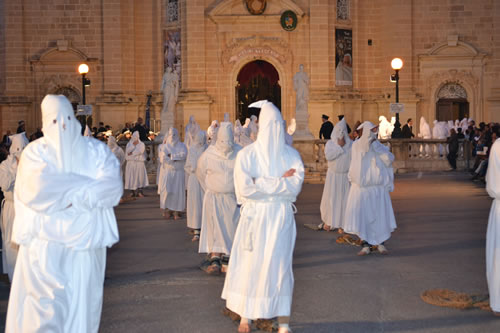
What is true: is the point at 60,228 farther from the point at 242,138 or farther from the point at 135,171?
the point at 135,171

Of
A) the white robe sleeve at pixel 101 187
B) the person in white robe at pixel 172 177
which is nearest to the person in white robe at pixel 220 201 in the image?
the white robe sleeve at pixel 101 187

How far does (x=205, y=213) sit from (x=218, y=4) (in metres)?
23.1

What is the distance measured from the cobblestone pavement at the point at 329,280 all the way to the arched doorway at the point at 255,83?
1837cm

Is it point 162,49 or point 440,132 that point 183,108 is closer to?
point 162,49

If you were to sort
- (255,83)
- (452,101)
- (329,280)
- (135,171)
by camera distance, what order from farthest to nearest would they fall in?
1. (255,83)
2. (452,101)
3. (135,171)
4. (329,280)

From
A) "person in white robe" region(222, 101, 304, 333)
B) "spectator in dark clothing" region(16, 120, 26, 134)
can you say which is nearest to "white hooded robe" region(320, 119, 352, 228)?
"person in white robe" region(222, 101, 304, 333)

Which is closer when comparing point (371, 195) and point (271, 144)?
point (271, 144)

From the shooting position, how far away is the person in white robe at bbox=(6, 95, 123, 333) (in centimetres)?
561

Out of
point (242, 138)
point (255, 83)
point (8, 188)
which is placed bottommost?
point (8, 188)

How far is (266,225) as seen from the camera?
714 cm

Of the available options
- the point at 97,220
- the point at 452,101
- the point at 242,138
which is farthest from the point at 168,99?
the point at 97,220

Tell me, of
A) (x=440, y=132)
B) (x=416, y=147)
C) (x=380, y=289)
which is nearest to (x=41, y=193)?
(x=380, y=289)

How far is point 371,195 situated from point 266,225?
15.1 feet

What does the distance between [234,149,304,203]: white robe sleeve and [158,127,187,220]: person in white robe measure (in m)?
8.77
